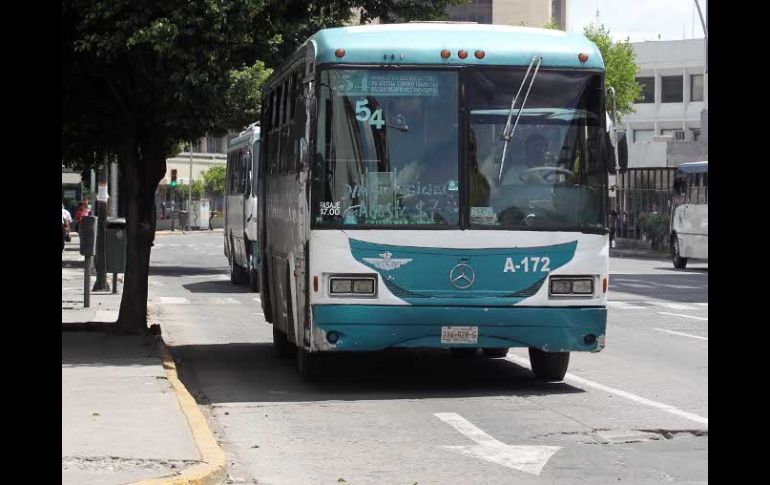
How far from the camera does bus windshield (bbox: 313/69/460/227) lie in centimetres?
1330

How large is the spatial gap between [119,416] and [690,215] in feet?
113

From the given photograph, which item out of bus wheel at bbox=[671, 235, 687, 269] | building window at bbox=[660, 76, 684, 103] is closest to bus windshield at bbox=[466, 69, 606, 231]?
bus wheel at bbox=[671, 235, 687, 269]

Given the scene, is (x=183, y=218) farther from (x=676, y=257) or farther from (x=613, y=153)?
(x=613, y=153)

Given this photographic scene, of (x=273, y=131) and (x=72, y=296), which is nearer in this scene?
(x=273, y=131)

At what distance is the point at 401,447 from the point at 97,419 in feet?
7.25

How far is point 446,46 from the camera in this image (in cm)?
1359

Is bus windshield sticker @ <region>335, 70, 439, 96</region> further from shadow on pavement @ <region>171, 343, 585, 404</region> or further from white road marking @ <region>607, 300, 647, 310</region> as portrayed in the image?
white road marking @ <region>607, 300, 647, 310</region>

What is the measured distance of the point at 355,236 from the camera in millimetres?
13273

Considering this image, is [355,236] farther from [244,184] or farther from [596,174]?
[244,184]

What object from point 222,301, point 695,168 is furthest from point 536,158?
point 695,168

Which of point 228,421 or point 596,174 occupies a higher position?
point 596,174

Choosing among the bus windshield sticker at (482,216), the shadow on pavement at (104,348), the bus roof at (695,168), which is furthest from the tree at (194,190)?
the bus windshield sticker at (482,216)

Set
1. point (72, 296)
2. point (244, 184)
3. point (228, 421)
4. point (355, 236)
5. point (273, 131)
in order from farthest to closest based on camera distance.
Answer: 1. point (244, 184)
2. point (72, 296)
3. point (273, 131)
4. point (355, 236)
5. point (228, 421)
